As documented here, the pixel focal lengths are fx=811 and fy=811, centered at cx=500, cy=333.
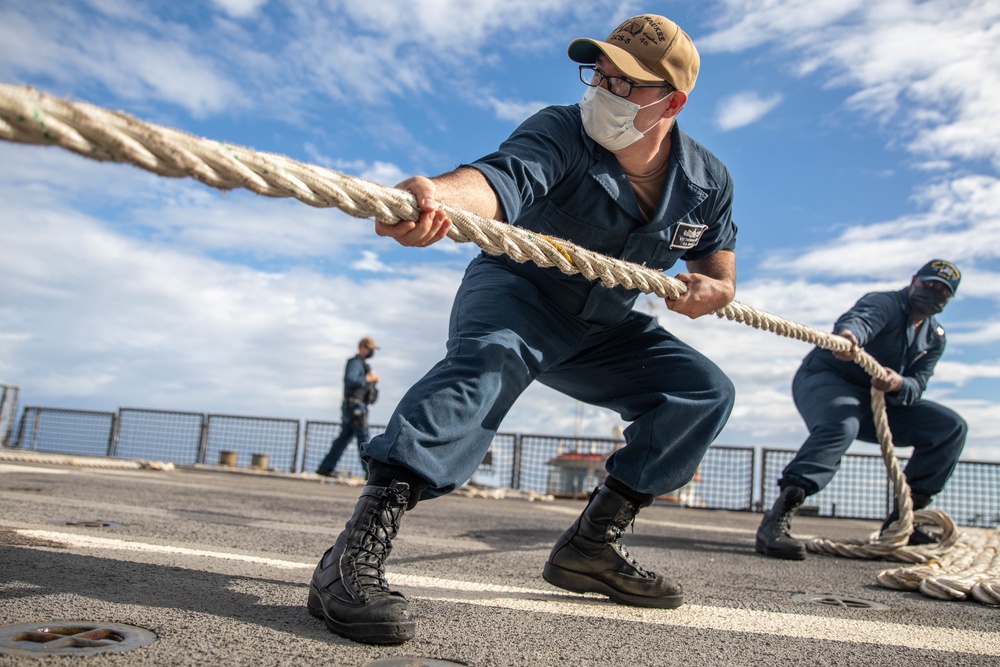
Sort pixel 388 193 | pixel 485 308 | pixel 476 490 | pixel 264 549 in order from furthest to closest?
pixel 476 490, pixel 264 549, pixel 485 308, pixel 388 193

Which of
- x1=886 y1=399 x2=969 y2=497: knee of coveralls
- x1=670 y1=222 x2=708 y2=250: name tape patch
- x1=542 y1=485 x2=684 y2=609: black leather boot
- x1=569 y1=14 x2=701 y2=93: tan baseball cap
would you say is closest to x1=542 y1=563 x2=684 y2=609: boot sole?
x1=542 y1=485 x2=684 y2=609: black leather boot

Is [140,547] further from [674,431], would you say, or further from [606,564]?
[674,431]

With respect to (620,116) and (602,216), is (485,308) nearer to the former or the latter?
(602,216)

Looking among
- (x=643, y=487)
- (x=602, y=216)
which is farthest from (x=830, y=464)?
(x=602, y=216)

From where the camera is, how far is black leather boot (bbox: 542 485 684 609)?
2.79 metres

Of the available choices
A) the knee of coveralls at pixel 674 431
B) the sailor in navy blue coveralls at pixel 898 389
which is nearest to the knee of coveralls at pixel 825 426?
the sailor in navy blue coveralls at pixel 898 389

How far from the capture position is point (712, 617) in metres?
2.61

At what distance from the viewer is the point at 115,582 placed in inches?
92.8

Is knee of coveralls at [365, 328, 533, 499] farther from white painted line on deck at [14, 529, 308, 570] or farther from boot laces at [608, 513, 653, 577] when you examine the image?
white painted line on deck at [14, 529, 308, 570]

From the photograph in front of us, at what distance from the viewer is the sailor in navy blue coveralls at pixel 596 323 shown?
7.51 ft

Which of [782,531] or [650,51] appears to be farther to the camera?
[782,531]

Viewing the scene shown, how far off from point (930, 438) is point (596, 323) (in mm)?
3832

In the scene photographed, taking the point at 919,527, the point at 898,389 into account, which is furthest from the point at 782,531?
the point at 919,527

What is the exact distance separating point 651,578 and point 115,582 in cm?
171
